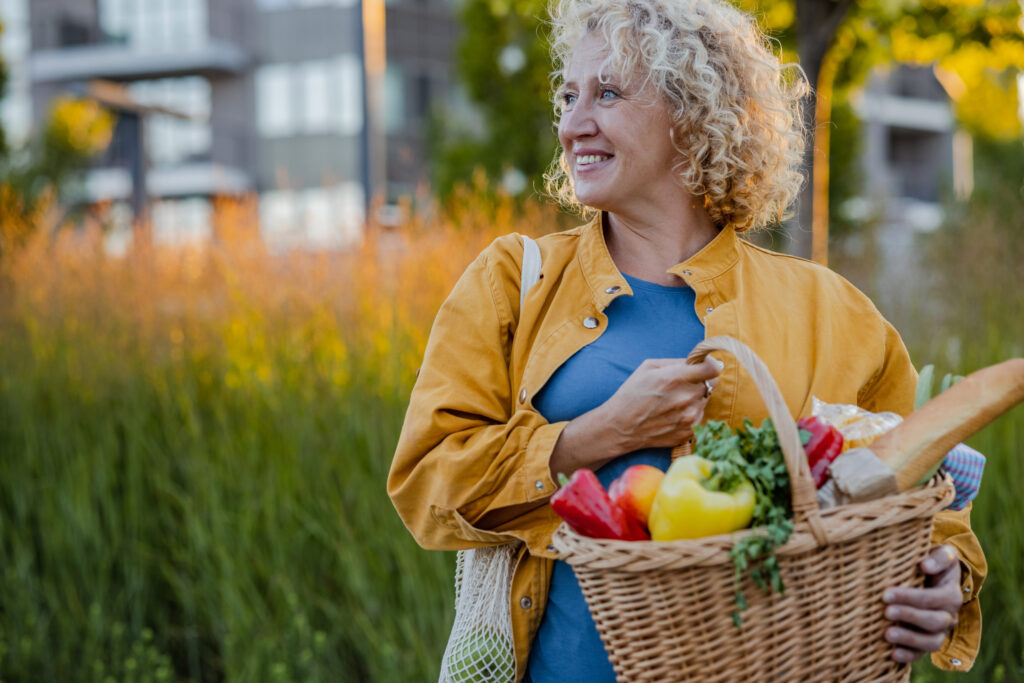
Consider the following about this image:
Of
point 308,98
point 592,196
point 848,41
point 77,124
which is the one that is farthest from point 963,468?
point 308,98

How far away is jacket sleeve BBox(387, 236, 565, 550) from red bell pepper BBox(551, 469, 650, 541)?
0.23m

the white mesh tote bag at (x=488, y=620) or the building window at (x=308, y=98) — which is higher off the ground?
the building window at (x=308, y=98)

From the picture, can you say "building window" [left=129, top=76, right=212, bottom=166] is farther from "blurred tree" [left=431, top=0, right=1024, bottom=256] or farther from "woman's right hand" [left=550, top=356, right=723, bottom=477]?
"woman's right hand" [left=550, top=356, right=723, bottom=477]

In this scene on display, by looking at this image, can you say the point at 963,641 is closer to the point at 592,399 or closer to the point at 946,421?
the point at 946,421


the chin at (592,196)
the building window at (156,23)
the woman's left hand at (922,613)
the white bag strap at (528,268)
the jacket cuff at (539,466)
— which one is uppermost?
the building window at (156,23)

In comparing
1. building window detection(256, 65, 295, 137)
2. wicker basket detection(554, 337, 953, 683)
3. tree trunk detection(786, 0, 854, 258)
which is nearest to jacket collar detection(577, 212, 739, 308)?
wicker basket detection(554, 337, 953, 683)

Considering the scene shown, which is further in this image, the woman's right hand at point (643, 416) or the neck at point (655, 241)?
the neck at point (655, 241)

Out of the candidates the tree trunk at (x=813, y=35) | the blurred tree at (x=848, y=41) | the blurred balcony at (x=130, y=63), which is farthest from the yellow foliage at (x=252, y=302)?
the blurred balcony at (x=130, y=63)

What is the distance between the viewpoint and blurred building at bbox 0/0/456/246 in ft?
73.9

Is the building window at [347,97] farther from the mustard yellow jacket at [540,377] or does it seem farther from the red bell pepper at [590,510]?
the red bell pepper at [590,510]

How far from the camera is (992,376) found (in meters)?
1.31

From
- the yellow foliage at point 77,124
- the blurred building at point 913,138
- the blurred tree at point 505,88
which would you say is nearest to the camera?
the blurred tree at point 505,88

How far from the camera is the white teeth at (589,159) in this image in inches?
67.4

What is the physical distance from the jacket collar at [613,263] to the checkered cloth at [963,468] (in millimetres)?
465
